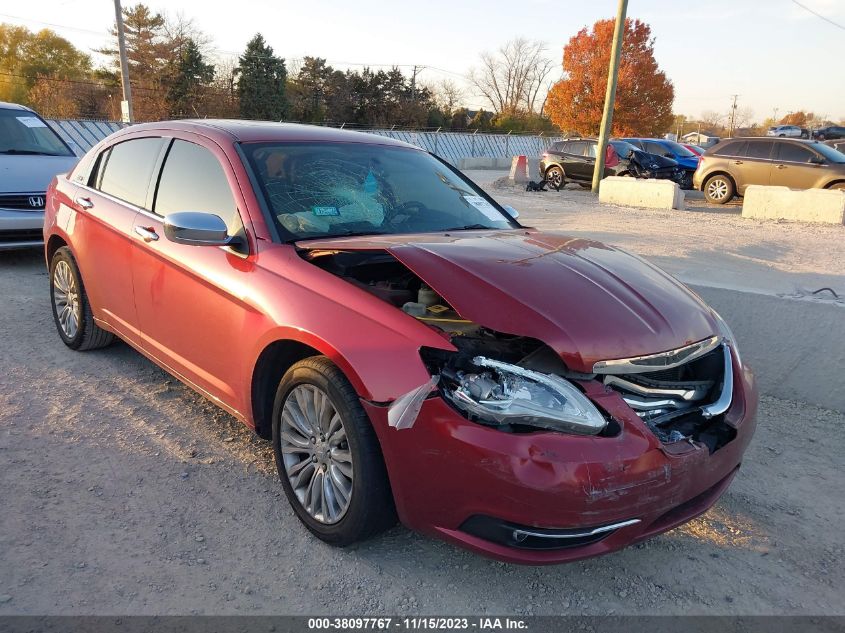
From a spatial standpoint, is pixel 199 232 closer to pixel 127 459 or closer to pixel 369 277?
pixel 369 277

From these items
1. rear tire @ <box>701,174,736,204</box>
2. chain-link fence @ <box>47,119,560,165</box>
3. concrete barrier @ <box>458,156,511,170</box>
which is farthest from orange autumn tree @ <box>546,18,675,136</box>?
rear tire @ <box>701,174,736,204</box>

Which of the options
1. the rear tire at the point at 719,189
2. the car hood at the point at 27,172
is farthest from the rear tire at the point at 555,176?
the car hood at the point at 27,172

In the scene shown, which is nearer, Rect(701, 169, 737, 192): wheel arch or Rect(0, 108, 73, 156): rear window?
Rect(0, 108, 73, 156): rear window

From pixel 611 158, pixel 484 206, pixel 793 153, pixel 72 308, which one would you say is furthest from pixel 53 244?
pixel 611 158

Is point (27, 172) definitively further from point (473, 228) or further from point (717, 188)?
point (717, 188)

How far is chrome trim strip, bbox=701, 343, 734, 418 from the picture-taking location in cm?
254

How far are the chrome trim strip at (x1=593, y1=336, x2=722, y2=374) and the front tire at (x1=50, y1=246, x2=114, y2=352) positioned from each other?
3615 mm

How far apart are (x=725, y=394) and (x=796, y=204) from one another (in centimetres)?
1046

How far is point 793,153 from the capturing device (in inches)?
569

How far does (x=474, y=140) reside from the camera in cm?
3500

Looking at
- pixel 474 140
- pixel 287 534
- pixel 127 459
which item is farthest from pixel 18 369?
pixel 474 140

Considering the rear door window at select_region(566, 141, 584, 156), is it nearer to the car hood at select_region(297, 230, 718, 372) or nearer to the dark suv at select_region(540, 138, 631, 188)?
the dark suv at select_region(540, 138, 631, 188)

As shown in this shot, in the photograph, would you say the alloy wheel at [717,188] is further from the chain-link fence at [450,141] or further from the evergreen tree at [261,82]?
the evergreen tree at [261,82]

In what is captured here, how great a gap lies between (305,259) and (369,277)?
11.4 inches
